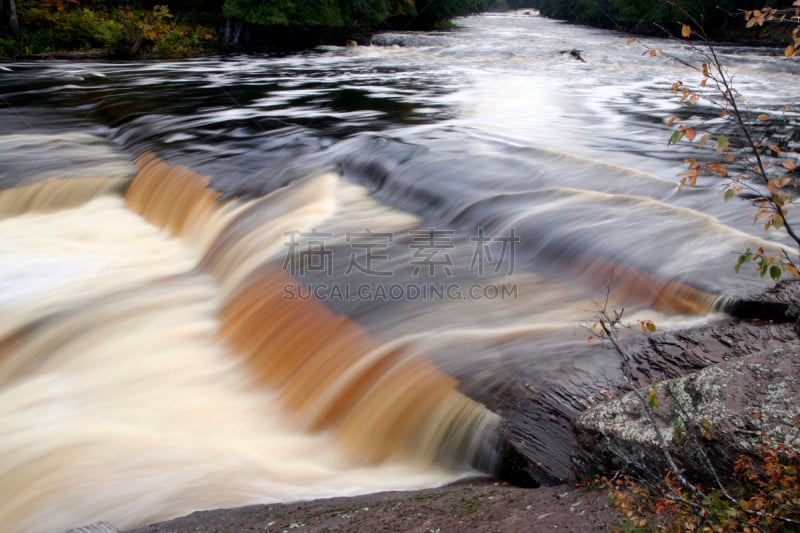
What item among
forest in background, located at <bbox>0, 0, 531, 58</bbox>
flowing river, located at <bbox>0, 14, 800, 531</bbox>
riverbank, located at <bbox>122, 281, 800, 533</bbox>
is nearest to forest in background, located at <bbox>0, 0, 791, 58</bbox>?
forest in background, located at <bbox>0, 0, 531, 58</bbox>

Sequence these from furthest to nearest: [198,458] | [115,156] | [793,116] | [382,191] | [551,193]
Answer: [793,116], [115,156], [382,191], [551,193], [198,458]

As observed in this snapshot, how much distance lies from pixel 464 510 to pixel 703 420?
992 mm

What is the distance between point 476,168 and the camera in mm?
7879

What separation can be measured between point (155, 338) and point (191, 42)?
23049 millimetres

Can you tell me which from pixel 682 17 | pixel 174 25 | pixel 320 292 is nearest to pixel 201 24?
pixel 174 25

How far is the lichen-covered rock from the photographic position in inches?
93.4

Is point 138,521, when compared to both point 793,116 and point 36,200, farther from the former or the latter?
point 793,116

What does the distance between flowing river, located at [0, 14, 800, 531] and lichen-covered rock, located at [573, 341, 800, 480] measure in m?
0.42

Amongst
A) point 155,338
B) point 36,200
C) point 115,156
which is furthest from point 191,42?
point 155,338

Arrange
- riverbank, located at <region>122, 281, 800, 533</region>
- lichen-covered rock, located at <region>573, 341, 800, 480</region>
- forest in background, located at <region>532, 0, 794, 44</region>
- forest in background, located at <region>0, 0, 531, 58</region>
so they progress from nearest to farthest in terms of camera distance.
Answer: lichen-covered rock, located at <region>573, 341, 800, 480</region> → riverbank, located at <region>122, 281, 800, 533</region> → forest in background, located at <region>0, 0, 531, 58</region> → forest in background, located at <region>532, 0, 794, 44</region>

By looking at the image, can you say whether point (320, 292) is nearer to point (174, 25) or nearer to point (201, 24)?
point (174, 25)

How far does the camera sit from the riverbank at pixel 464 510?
8.11 ft

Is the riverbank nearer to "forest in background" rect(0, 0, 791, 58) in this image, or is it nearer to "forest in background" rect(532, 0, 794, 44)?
"forest in background" rect(0, 0, 791, 58)

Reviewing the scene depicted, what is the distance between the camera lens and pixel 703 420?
8.13 ft
